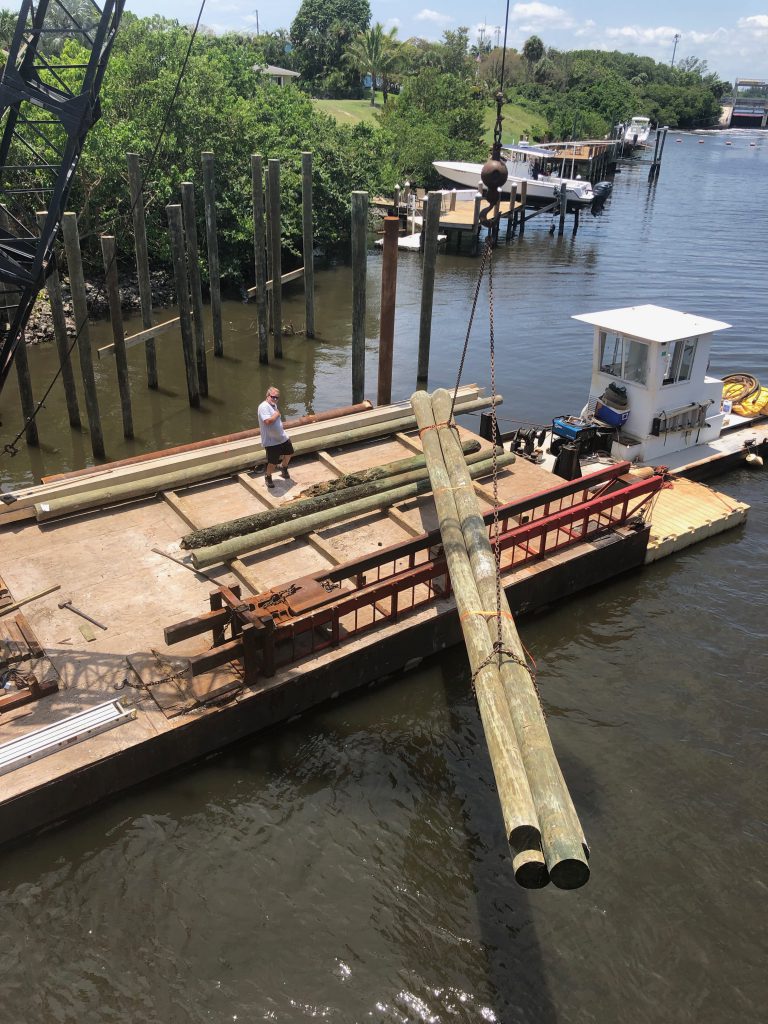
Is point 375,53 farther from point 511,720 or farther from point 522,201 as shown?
point 511,720

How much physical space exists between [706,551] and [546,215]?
1688 inches

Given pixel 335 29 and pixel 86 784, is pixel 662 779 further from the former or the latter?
pixel 335 29

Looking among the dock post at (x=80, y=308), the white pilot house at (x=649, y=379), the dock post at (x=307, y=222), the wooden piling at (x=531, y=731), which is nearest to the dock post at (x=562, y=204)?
the dock post at (x=307, y=222)

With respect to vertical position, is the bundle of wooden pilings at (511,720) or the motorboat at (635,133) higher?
the motorboat at (635,133)

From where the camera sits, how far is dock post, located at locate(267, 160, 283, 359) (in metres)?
18.4

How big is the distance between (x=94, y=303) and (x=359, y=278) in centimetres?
1258

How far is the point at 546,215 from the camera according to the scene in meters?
50.7

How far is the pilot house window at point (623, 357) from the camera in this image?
46.6ft

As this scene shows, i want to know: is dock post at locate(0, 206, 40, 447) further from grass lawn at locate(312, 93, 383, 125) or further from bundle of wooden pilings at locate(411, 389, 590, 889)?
grass lawn at locate(312, 93, 383, 125)

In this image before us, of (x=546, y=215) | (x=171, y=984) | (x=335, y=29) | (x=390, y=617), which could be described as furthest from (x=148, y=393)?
(x=335, y=29)

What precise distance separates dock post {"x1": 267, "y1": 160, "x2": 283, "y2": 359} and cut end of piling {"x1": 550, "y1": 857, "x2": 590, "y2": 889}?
56.5 feet

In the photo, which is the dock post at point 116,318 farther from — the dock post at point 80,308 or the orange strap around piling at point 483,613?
the orange strap around piling at point 483,613

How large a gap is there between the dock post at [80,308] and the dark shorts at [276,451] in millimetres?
4346

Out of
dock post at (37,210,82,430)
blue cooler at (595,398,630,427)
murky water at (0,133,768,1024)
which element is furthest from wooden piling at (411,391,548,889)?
dock post at (37,210,82,430)
